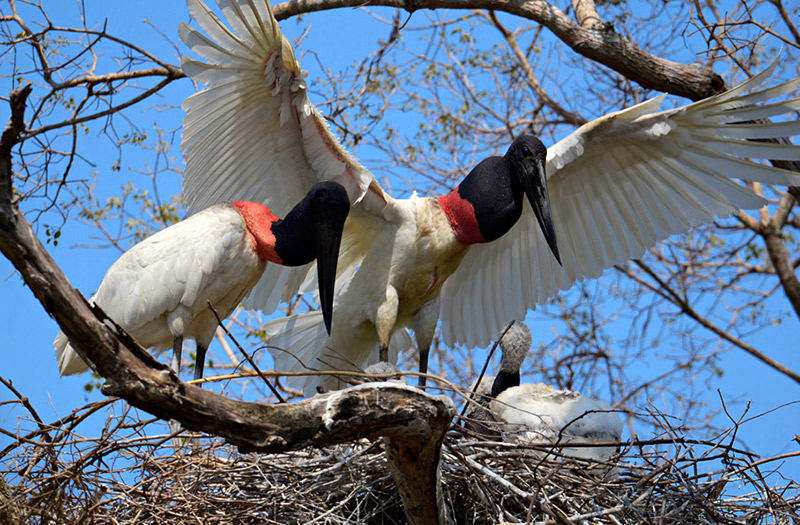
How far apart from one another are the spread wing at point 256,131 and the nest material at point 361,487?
71.8 inches

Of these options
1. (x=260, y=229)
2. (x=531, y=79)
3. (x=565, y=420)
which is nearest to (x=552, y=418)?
(x=565, y=420)

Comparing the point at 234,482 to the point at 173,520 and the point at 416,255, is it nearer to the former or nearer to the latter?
the point at 173,520

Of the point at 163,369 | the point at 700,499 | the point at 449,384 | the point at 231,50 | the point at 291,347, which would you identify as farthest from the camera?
the point at 291,347

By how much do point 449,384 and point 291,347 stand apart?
2887 mm

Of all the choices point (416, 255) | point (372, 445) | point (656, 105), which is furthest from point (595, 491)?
point (656, 105)

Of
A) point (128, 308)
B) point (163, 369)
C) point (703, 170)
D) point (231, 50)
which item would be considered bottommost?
point (163, 369)

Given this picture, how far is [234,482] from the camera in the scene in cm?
439

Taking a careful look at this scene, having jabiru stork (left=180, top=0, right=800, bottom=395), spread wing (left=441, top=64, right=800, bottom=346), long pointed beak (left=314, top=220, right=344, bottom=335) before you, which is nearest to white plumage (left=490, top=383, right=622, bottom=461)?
jabiru stork (left=180, top=0, right=800, bottom=395)

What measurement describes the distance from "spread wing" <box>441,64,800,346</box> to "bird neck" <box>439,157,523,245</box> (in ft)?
1.06

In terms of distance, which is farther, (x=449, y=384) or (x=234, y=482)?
(x=234, y=482)

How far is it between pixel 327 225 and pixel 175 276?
33.1 inches

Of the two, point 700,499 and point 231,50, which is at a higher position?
point 231,50

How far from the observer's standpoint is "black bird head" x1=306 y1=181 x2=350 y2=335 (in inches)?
207

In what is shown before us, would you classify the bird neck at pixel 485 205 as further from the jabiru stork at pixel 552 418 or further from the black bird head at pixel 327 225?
the jabiru stork at pixel 552 418
